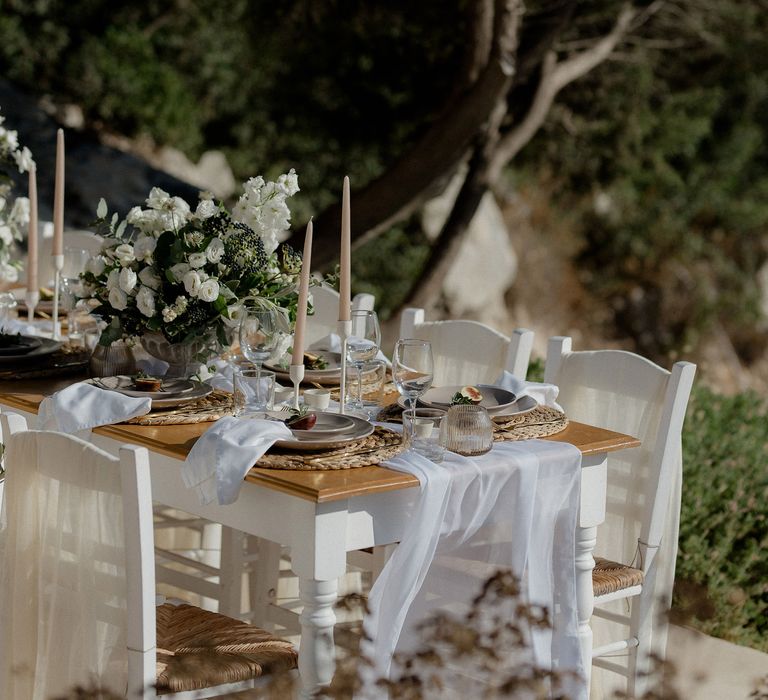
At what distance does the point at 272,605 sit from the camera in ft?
11.2

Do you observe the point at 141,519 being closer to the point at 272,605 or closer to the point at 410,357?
the point at 410,357

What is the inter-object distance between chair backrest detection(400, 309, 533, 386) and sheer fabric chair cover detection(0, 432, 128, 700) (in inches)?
62.1

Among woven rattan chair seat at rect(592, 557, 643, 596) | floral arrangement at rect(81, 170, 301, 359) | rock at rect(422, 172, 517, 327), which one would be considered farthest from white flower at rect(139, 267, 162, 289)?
rock at rect(422, 172, 517, 327)

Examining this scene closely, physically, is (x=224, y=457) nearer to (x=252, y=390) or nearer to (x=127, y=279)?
(x=252, y=390)

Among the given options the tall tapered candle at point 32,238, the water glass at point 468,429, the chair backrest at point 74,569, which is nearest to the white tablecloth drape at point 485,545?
the water glass at point 468,429

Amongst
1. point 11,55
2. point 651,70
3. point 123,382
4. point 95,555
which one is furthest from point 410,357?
point 651,70

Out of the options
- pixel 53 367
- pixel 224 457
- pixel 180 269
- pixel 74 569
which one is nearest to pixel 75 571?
pixel 74 569

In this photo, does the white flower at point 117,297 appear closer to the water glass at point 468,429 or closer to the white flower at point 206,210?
the white flower at point 206,210

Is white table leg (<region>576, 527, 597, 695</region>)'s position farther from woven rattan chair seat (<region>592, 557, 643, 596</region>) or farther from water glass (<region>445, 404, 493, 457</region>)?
water glass (<region>445, 404, 493, 457</region>)

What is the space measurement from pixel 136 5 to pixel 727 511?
6.65m

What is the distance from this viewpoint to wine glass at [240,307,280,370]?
2.66m

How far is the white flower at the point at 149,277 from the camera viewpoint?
9.07ft

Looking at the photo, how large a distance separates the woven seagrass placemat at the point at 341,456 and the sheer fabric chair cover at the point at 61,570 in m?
0.37

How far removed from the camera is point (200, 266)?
2.74 metres
